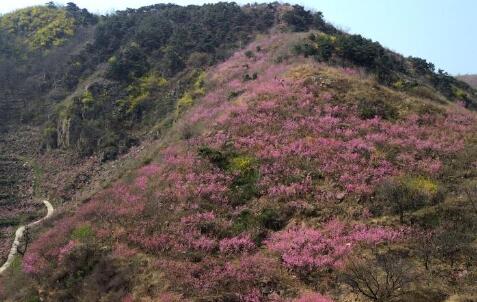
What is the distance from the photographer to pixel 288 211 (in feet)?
80.4

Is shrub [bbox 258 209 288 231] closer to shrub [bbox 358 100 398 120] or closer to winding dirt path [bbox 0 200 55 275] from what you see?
shrub [bbox 358 100 398 120]

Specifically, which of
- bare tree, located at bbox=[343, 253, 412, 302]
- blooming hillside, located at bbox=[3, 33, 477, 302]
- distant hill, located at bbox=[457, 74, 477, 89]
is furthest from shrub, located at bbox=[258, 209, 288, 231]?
distant hill, located at bbox=[457, 74, 477, 89]

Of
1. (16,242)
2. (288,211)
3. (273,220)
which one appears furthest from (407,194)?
(16,242)

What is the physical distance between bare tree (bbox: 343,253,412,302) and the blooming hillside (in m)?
0.06

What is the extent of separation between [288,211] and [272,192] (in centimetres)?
184

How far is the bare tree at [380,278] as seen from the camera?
1659cm

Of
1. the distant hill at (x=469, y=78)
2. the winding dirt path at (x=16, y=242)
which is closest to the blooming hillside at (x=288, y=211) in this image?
the winding dirt path at (x=16, y=242)

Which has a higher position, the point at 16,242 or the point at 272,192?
the point at 272,192

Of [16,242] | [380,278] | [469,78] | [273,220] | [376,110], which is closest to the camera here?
[380,278]

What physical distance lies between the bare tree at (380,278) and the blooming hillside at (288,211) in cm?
6

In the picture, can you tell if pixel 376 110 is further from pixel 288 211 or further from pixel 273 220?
pixel 273 220

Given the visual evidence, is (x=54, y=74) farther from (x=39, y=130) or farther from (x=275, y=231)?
(x=275, y=231)

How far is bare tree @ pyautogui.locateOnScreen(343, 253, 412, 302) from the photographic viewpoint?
54.4ft

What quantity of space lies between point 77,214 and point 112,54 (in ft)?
159
